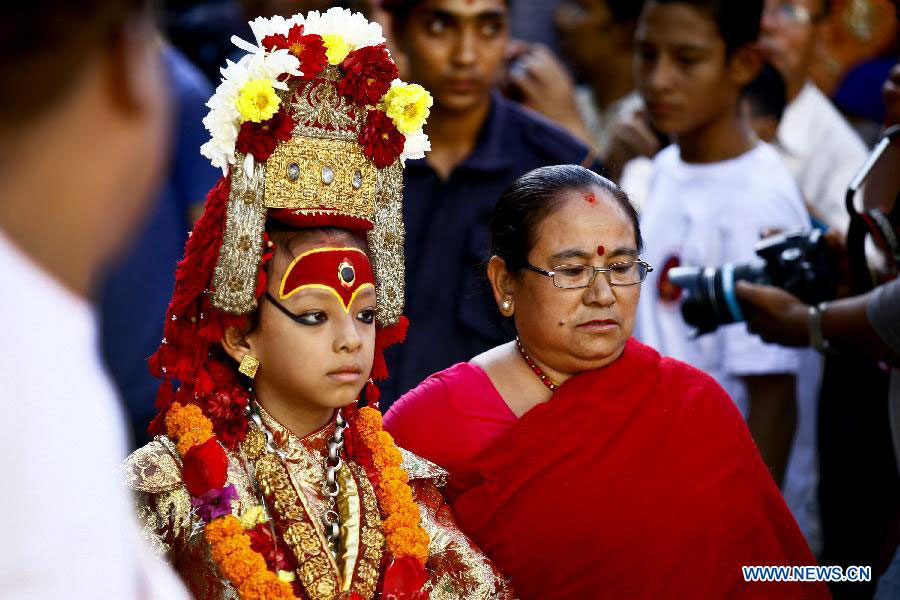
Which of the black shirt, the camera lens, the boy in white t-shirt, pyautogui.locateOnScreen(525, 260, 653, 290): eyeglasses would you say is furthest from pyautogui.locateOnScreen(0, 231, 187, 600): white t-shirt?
the boy in white t-shirt

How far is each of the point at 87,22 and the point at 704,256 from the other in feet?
12.6

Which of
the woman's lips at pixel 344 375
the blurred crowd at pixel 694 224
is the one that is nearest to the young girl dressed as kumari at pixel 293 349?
the woman's lips at pixel 344 375

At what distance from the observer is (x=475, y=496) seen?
316cm

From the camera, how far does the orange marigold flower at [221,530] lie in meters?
Answer: 2.65

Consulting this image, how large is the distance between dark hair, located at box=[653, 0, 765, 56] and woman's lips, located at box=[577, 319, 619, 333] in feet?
7.26

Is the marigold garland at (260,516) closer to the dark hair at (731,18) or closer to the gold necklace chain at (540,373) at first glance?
the gold necklace chain at (540,373)

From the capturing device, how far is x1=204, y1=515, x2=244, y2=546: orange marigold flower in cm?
265

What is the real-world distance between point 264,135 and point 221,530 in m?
0.95

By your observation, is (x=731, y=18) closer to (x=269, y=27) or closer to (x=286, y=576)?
(x=269, y=27)

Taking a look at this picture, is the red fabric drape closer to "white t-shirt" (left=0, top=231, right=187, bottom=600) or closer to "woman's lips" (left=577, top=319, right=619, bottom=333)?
"woman's lips" (left=577, top=319, right=619, bottom=333)

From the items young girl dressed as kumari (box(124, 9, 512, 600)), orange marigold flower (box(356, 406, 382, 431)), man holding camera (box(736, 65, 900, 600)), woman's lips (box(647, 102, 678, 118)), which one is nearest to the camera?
young girl dressed as kumari (box(124, 9, 512, 600))

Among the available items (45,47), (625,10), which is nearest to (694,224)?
(625,10)

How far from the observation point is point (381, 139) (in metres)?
2.99

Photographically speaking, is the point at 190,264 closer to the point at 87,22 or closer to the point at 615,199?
the point at 615,199
